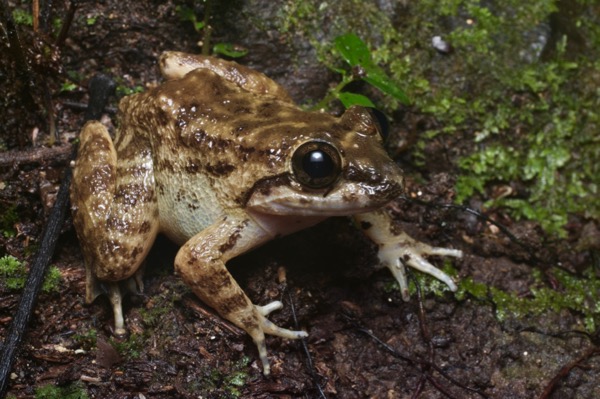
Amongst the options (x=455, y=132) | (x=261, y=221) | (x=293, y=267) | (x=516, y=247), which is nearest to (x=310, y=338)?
(x=293, y=267)

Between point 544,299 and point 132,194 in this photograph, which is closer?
point 132,194

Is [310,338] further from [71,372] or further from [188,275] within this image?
[71,372]

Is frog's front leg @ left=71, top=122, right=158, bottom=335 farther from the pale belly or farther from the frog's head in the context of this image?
the frog's head

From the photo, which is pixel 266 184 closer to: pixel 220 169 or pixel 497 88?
pixel 220 169

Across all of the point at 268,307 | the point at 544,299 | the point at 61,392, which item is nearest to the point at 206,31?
the point at 268,307

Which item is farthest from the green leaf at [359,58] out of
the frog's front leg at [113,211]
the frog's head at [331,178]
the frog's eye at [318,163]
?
the frog's front leg at [113,211]

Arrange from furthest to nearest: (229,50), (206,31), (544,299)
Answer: (229,50)
(206,31)
(544,299)

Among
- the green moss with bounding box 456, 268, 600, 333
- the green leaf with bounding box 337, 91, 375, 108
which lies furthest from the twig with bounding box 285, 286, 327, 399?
the green leaf with bounding box 337, 91, 375, 108
